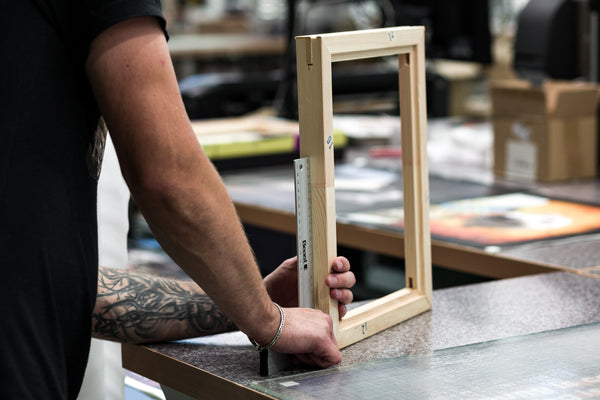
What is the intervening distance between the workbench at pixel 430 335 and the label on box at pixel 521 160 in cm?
107

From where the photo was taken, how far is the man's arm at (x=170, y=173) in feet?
2.92

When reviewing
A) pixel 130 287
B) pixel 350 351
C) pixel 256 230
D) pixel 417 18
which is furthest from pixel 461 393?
pixel 417 18

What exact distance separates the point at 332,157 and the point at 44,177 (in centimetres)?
38

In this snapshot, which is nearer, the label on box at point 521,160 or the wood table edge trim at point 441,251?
the wood table edge trim at point 441,251

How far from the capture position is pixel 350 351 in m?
1.20

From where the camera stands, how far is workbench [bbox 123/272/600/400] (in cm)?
114

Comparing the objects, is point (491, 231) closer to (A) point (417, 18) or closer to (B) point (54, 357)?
(B) point (54, 357)

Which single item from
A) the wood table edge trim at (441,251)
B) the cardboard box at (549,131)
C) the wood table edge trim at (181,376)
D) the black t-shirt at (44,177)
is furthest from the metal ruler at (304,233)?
the cardboard box at (549,131)

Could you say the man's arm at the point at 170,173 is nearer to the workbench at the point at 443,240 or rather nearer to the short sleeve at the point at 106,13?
the short sleeve at the point at 106,13

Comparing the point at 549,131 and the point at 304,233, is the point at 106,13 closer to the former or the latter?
the point at 304,233

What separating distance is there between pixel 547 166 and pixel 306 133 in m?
1.54

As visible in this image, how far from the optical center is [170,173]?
0.94 metres

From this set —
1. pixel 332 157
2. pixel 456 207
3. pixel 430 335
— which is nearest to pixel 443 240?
pixel 456 207

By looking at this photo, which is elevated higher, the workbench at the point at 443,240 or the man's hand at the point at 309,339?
the man's hand at the point at 309,339
